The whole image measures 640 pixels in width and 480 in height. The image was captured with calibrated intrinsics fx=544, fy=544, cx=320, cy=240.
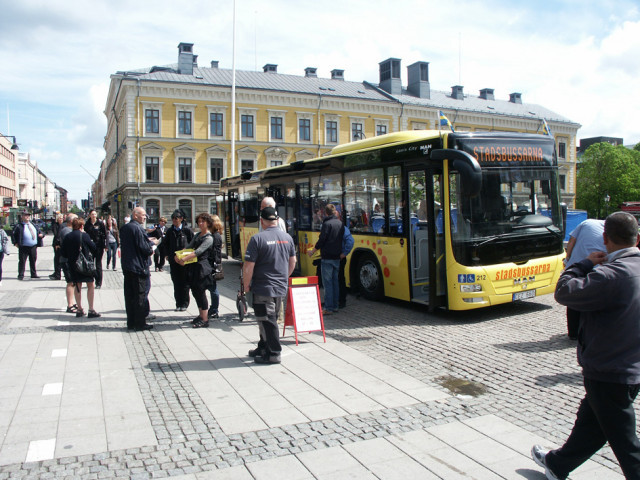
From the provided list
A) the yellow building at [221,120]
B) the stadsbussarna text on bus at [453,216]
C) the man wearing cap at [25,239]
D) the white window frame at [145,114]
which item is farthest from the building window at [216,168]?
the stadsbussarna text on bus at [453,216]

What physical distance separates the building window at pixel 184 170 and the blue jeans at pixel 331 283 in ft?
132

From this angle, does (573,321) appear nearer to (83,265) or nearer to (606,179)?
(83,265)

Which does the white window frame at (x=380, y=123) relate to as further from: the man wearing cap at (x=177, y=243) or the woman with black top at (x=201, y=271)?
the woman with black top at (x=201, y=271)

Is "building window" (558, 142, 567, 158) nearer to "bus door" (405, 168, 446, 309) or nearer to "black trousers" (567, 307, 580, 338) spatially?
"bus door" (405, 168, 446, 309)

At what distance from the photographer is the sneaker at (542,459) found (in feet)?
11.5

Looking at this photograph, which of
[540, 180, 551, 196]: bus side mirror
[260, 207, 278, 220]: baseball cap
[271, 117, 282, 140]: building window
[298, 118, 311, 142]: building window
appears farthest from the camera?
[298, 118, 311, 142]: building window

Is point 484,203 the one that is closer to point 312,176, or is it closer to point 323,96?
point 312,176

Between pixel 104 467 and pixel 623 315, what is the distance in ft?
11.4

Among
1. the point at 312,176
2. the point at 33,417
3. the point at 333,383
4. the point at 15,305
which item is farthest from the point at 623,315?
the point at 15,305

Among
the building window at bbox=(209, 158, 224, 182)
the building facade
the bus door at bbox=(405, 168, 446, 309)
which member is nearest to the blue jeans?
the bus door at bbox=(405, 168, 446, 309)

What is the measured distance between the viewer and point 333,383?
18.6ft

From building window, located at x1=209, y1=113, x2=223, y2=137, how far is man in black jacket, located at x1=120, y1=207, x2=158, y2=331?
137 ft

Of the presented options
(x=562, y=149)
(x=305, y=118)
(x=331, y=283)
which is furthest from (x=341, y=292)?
(x=562, y=149)

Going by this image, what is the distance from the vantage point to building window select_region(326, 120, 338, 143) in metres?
52.2
